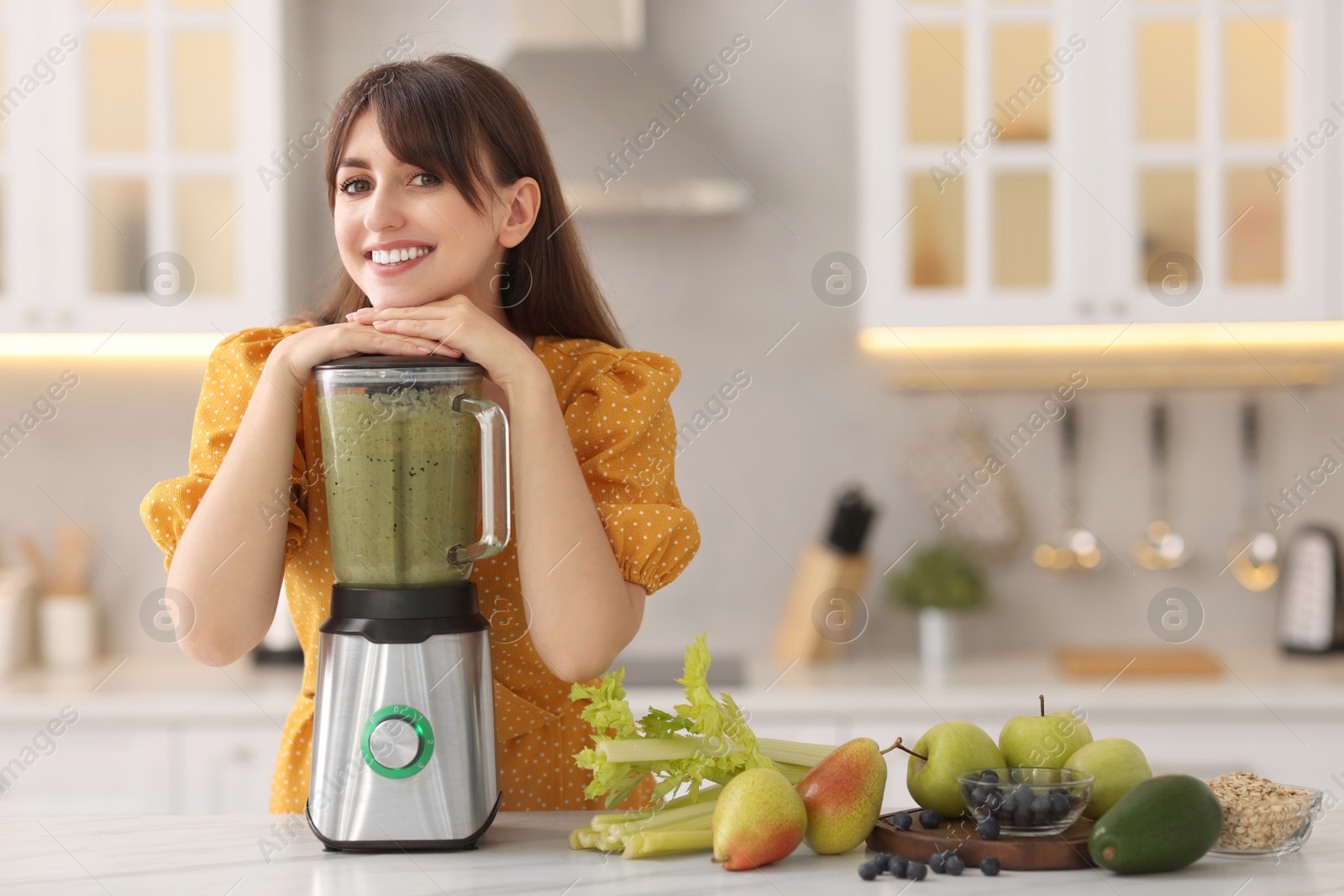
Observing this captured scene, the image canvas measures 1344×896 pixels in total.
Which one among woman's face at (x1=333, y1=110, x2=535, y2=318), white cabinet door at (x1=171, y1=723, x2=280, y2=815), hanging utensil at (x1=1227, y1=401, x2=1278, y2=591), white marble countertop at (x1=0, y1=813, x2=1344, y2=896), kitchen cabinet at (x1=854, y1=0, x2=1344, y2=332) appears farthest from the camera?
hanging utensil at (x1=1227, y1=401, x2=1278, y2=591)

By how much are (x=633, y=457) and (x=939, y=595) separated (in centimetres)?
147

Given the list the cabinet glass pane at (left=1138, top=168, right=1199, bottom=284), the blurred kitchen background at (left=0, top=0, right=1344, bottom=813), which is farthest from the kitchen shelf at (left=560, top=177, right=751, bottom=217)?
the cabinet glass pane at (left=1138, top=168, right=1199, bottom=284)

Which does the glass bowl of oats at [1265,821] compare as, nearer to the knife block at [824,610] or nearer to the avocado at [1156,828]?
the avocado at [1156,828]

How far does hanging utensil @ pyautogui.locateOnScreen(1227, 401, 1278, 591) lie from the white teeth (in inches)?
81.7

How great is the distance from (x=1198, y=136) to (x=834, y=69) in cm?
75

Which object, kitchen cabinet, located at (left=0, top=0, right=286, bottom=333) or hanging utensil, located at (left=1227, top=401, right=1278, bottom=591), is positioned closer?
kitchen cabinet, located at (left=0, top=0, right=286, bottom=333)

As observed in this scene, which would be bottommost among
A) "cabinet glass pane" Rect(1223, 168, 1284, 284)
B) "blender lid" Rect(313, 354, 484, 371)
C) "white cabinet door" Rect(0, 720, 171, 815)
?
"white cabinet door" Rect(0, 720, 171, 815)

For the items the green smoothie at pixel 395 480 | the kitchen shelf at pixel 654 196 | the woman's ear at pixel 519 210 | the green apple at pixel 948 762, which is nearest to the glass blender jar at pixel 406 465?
the green smoothie at pixel 395 480

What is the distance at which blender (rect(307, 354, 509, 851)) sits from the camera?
90 centimetres

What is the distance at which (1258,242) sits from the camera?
228 cm

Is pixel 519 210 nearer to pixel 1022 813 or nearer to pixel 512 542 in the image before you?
pixel 512 542

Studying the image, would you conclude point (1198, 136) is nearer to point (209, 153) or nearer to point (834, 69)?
point (834, 69)

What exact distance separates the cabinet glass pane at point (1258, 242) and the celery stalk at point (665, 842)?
179 cm

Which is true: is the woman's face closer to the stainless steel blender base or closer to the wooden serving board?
the stainless steel blender base
